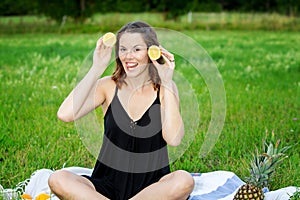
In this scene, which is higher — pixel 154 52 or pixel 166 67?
pixel 154 52

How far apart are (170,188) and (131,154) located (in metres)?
0.39

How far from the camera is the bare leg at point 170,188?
371cm

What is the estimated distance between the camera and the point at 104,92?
407 centimetres

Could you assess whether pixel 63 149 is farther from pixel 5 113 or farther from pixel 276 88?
pixel 276 88

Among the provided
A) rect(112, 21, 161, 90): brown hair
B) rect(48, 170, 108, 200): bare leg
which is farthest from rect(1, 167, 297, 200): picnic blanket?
rect(112, 21, 161, 90): brown hair

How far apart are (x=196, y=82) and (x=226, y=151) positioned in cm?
341

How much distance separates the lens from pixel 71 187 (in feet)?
12.1

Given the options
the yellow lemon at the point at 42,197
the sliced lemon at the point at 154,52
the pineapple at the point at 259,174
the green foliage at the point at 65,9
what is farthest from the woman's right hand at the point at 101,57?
the green foliage at the point at 65,9

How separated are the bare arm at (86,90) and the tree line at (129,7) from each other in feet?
83.9

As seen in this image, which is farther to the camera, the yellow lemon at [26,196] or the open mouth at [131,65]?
the yellow lemon at [26,196]

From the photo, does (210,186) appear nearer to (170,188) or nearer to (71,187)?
(170,188)

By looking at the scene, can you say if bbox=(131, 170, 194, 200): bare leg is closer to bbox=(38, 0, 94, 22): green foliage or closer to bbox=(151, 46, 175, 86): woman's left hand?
bbox=(151, 46, 175, 86): woman's left hand

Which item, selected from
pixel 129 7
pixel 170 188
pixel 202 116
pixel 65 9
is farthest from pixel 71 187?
pixel 129 7

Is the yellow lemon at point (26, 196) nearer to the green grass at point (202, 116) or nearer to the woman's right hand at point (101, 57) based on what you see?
the green grass at point (202, 116)
